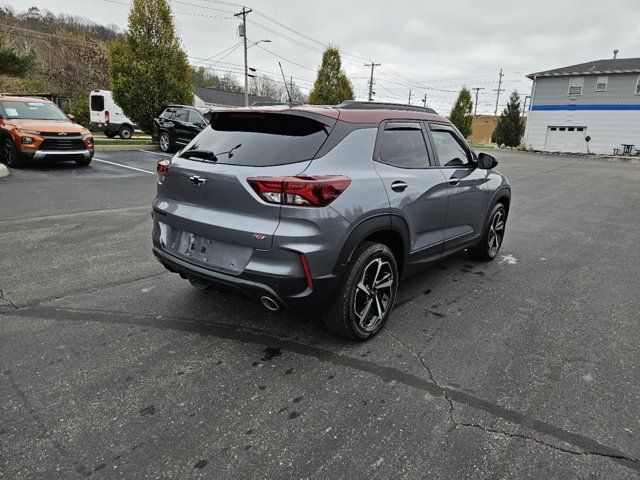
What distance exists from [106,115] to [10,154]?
40.3 feet

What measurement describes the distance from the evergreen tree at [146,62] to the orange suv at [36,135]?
19.2ft

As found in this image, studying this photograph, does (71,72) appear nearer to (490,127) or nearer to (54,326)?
(54,326)

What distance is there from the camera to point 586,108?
3397 cm

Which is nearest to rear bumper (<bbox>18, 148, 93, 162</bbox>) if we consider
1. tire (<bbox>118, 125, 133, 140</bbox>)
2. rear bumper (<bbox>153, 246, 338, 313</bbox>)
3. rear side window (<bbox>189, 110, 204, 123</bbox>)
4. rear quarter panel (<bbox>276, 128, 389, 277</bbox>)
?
rear side window (<bbox>189, 110, 204, 123</bbox>)

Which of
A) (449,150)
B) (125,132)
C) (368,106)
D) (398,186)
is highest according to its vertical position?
(368,106)

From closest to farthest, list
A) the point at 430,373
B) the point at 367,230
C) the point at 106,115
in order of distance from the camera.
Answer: the point at 430,373, the point at 367,230, the point at 106,115

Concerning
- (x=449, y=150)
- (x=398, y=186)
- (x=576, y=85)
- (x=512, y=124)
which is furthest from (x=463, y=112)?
(x=398, y=186)

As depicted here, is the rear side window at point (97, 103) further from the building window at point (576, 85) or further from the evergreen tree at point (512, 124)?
the building window at point (576, 85)

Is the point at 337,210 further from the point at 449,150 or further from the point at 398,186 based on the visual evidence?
the point at 449,150

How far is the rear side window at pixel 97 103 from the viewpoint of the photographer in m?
21.6

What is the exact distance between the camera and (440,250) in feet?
13.3

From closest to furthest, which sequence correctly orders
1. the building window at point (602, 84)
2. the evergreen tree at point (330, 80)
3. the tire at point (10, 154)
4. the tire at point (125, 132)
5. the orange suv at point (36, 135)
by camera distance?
the orange suv at point (36, 135), the tire at point (10, 154), the tire at point (125, 132), the evergreen tree at point (330, 80), the building window at point (602, 84)

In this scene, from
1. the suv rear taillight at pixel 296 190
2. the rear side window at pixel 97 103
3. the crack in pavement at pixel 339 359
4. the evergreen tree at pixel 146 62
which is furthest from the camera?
the rear side window at pixel 97 103

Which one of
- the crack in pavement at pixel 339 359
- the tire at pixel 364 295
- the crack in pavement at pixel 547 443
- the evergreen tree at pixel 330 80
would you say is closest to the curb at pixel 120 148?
the evergreen tree at pixel 330 80
